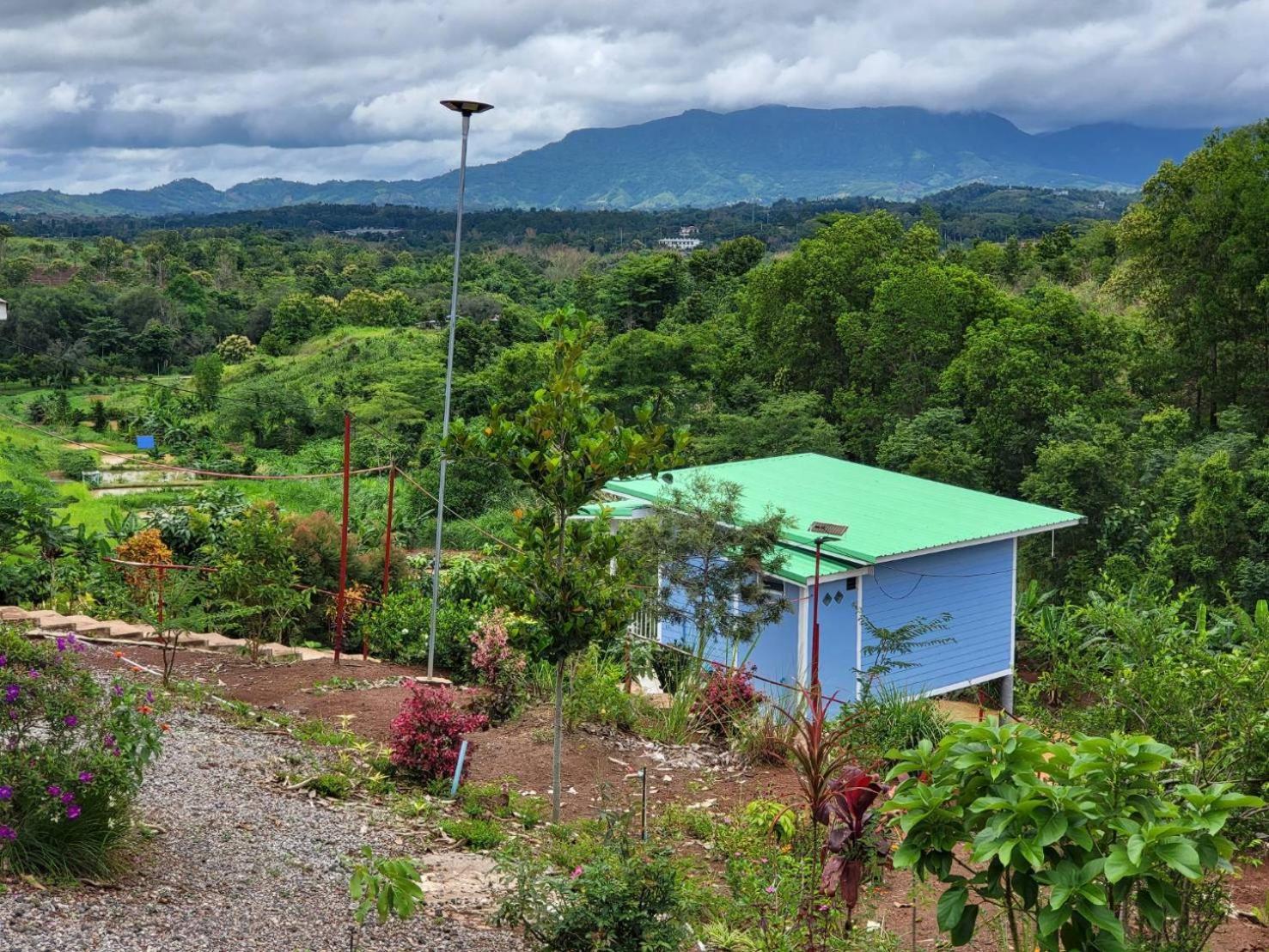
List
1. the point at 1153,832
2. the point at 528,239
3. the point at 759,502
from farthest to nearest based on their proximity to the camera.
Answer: the point at 528,239 → the point at 759,502 → the point at 1153,832

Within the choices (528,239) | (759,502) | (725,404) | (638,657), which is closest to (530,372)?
(725,404)

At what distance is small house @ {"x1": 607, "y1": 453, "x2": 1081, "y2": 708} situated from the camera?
11.8 metres

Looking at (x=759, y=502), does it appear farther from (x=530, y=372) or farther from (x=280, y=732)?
(x=530, y=372)

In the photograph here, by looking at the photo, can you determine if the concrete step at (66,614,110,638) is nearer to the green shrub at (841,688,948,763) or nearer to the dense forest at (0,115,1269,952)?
the dense forest at (0,115,1269,952)

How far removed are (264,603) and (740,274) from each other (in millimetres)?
32006

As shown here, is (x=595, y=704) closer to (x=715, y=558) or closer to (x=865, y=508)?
(x=715, y=558)

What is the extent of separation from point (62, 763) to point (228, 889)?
0.85 m

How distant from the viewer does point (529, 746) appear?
7.85 meters

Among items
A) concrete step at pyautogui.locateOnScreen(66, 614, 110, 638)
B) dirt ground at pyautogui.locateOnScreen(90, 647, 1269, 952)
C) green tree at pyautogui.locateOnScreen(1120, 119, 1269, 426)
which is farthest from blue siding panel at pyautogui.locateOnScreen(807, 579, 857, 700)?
green tree at pyautogui.locateOnScreen(1120, 119, 1269, 426)

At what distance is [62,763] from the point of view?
473 centimetres

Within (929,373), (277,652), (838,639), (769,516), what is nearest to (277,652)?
(277,652)

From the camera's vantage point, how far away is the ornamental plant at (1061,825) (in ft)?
10.2

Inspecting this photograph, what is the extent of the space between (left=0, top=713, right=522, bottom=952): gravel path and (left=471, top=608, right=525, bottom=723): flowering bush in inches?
92.2

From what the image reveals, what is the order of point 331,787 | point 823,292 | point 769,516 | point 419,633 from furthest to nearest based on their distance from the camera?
point 823,292
point 419,633
point 769,516
point 331,787
